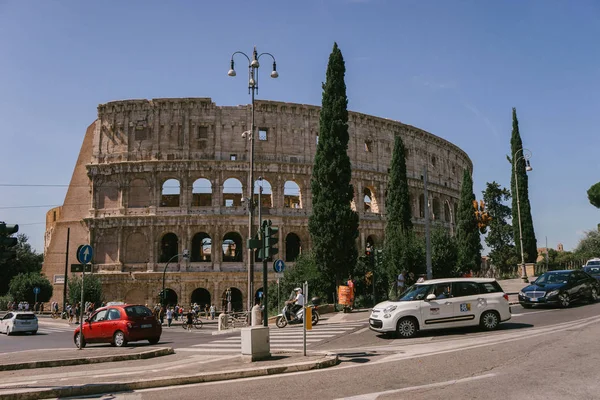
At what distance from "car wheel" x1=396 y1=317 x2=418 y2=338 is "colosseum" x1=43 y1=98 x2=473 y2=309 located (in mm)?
26664

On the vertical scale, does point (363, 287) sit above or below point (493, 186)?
below

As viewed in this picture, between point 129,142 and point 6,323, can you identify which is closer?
point 6,323

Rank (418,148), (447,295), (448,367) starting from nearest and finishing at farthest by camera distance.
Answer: (448,367), (447,295), (418,148)

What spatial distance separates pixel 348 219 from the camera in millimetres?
27953

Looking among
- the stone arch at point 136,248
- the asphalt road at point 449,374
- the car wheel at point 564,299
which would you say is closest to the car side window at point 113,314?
the asphalt road at point 449,374

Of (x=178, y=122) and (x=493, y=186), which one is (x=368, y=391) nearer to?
(x=178, y=122)

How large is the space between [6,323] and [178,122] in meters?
21.2

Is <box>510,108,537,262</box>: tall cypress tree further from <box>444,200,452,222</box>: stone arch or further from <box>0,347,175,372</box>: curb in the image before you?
<box>0,347,175,372</box>: curb

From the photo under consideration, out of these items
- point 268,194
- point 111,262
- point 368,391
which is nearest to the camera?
point 368,391

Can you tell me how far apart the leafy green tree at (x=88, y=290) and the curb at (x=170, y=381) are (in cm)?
3151

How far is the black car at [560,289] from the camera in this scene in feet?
60.0

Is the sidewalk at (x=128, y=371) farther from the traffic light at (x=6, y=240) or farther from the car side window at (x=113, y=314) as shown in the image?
the car side window at (x=113, y=314)

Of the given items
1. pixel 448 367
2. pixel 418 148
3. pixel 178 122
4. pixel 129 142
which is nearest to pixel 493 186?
pixel 418 148

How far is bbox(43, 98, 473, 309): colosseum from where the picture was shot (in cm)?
4019
